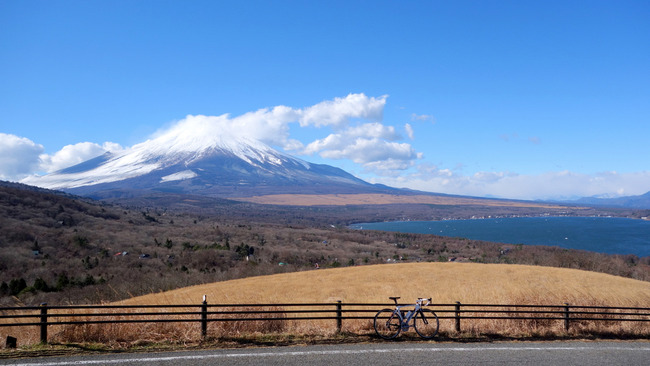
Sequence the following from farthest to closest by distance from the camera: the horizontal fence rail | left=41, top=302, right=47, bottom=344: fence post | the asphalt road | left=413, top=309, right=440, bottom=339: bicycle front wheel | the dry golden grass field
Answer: left=413, top=309, right=440, bottom=339: bicycle front wheel, the dry golden grass field, the horizontal fence rail, left=41, top=302, right=47, bottom=344: fence post, the asphalt road

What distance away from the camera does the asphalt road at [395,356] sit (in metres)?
9.67

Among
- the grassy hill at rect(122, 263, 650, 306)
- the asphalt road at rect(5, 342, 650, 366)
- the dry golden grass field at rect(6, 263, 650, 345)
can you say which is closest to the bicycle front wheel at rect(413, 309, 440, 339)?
the dry golden grass field at rect(6, 263, 650, 345)

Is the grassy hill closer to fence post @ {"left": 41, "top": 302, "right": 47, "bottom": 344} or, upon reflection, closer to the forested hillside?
the forested hillside

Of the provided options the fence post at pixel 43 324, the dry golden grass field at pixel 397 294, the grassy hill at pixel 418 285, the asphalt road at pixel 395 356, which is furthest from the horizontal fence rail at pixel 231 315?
the grassy hill at pixel 418 285

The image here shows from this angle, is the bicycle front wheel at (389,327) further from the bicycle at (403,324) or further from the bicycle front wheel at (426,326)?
the bicycle front wheel at (426,326)

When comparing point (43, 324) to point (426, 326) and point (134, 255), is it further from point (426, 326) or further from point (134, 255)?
point (134, 255)

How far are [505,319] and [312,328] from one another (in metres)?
7.32

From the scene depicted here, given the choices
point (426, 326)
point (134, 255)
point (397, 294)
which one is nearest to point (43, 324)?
point (426, 326)

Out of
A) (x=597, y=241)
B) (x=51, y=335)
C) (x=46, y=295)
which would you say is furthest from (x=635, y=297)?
(x=597, y=241)

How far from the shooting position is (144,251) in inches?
2857

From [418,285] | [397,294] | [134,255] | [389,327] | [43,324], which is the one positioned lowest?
[134,255]

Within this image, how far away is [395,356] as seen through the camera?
34.4ft

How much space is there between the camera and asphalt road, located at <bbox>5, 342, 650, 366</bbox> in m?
9.67

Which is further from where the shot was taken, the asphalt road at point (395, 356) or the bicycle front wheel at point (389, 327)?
the bicycle front wheel at point (389, 327)
